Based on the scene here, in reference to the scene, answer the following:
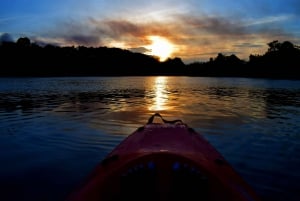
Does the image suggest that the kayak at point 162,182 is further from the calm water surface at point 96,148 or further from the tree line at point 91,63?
the tree line at point 91,63

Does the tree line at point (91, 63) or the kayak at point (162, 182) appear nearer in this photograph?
the kayak at point (162, 182)

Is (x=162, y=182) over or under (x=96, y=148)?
over

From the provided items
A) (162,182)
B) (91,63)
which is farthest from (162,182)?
(91,63)

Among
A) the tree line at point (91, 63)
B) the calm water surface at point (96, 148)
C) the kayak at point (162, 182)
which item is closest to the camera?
the kayak at point (162, 182)

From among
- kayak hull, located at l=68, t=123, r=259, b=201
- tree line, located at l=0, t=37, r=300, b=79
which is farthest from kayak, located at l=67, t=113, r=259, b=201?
tree line, located at l=0, t=37, r=300, b=79

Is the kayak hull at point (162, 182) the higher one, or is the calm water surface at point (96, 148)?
the kayak hull at point (162, 182)

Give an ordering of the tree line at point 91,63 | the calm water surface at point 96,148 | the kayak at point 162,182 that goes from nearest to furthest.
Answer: the kayak at point 162,182, the calm water surface at point 96,148, the tree line at point 91,63

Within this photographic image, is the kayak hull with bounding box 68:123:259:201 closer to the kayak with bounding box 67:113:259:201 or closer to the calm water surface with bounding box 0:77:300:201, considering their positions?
the kayak with bounding box 67:113:259:201

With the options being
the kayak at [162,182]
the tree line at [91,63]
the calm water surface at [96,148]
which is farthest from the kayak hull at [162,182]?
the tree line at [91,63]

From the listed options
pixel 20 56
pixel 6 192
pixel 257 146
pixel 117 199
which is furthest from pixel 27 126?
pixel 20 56

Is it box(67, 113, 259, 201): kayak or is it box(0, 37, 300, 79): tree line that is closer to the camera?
box(67, 113, 259, 201): kayak

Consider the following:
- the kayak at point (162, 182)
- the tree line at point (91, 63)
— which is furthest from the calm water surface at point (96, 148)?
the tree line at point (91, 63)

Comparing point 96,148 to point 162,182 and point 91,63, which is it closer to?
point 162,182

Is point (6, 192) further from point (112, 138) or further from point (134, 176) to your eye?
point (112, 138)
